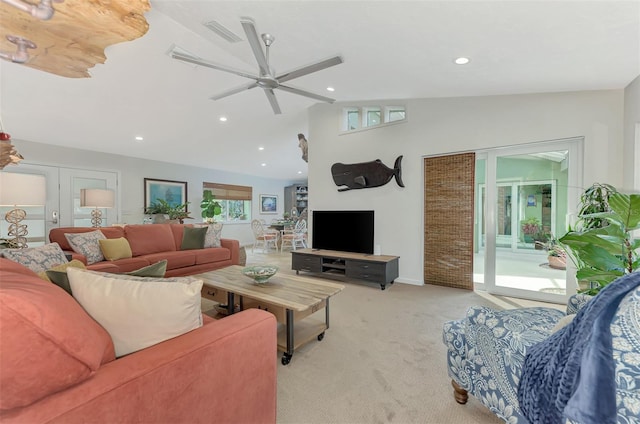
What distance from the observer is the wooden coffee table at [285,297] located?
208 cm

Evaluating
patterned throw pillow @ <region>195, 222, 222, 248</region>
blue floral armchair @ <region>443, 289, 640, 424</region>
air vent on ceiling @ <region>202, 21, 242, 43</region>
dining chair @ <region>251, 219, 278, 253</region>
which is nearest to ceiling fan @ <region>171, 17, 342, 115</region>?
air vent on ceiling @ <region>202, 21, 242, 43</region>

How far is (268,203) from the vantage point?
9.80 meters

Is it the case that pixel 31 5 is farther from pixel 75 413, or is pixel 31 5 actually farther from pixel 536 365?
pixel 536 365

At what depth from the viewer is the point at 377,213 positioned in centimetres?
456

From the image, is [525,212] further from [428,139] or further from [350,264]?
[350,264]

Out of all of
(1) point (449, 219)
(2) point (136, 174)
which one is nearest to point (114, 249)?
(2) point (136, 174)

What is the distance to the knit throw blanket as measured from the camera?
0.78 metres

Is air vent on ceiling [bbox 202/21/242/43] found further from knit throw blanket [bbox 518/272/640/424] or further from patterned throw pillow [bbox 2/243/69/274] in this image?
knit throw blanket [bbox 518/272/640/424]

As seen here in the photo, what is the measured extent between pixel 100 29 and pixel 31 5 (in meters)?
0.58

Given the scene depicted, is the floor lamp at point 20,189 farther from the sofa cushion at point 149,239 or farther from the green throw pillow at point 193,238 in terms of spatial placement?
the green throw pillow at point 193,238

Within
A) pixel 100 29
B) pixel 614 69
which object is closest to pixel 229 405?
pixel 100 29

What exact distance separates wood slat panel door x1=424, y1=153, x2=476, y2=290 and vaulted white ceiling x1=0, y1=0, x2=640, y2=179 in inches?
39.1

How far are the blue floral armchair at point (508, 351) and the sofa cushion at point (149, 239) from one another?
168 inches

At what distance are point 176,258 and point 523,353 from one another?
4.19m
